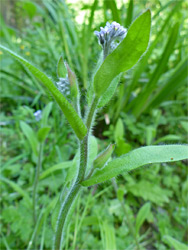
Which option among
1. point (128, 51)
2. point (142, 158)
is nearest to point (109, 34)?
point (128, 51)

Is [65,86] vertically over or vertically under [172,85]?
over

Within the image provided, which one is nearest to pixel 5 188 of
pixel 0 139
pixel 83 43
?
pixel 0 139

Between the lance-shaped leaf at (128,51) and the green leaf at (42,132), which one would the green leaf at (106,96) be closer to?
the lance-shaped leaf at (128,51)

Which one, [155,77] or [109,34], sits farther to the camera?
[155,77]

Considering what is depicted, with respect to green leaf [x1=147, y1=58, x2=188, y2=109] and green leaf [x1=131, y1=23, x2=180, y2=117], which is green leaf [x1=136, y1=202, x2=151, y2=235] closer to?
green leaf [x1=131, y1=23, x2=180, y2=117]

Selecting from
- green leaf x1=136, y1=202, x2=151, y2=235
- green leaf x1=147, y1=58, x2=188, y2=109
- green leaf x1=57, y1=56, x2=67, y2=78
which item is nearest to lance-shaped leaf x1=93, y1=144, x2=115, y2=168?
green leaf x1=57, y1=56, x2=67, y2=78

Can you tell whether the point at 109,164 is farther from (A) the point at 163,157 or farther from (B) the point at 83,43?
(B) the point at 83,43

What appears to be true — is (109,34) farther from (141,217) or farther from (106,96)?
(141,217)
